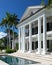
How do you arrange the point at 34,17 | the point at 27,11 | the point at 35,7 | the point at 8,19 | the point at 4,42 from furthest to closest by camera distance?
the point at 4,42, the point at 8,19, the point at 27,11, the point at 35,7, the point at 34,17

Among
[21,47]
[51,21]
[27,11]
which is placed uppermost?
[27,11]

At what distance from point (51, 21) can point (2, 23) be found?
28980mm

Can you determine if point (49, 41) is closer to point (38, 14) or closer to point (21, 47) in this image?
point (38, 14)

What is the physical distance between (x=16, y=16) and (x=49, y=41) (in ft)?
86.6

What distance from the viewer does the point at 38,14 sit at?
28.8m

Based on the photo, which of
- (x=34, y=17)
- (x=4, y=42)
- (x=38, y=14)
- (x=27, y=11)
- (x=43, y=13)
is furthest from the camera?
(x=4, y=42)

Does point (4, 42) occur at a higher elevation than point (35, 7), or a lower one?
lower

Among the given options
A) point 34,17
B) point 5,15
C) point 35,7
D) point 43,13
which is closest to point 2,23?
point 5,15

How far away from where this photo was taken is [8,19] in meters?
55.4

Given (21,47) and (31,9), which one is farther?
(21,47)

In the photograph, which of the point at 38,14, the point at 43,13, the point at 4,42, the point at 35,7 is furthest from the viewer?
the point at 4,42

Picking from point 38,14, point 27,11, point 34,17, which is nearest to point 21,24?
point 27,11

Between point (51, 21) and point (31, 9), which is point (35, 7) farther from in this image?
point (51, 21)

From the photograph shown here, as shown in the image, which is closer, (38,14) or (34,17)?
(38,14)
